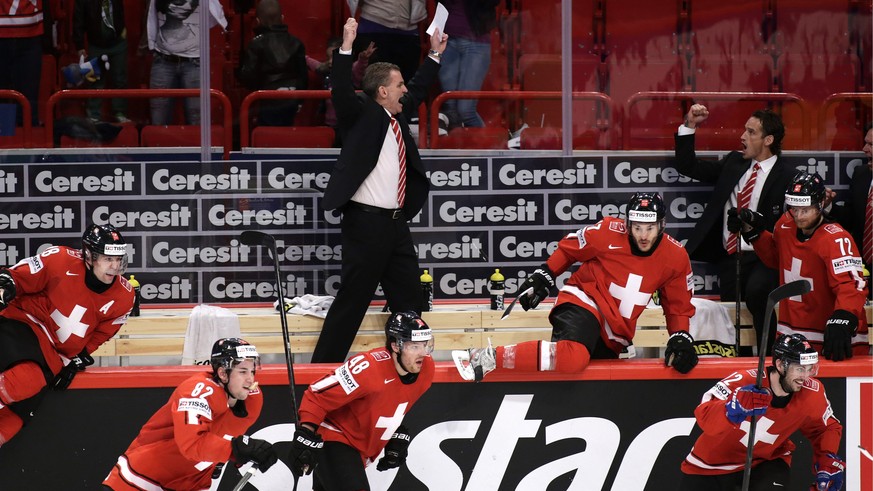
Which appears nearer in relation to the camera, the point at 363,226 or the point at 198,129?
the point at 363,226

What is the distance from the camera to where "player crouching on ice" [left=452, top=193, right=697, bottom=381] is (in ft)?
20.1

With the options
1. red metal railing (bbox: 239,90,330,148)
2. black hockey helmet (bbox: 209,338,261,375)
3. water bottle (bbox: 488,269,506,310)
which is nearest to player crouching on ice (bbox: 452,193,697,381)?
water bottle (bbox: 488,269,506,310)

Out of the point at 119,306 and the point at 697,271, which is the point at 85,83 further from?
the point at 697,271

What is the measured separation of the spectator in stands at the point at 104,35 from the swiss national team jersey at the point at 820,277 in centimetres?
375

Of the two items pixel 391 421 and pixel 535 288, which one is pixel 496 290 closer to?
pixel 535 288

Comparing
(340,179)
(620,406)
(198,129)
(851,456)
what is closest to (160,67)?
(198,129)

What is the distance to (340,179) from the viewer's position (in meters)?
6.59

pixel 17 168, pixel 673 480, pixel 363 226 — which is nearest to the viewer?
pixel 673 480

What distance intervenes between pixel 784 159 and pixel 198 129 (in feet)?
10.7

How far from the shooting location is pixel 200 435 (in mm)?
5234

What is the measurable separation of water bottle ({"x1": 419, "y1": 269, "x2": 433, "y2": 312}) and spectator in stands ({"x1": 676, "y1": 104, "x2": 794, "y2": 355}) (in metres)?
1.44

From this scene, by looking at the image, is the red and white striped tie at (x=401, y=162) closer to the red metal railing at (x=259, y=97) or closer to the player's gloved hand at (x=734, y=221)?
the red metal railing at (x=259, y=97)

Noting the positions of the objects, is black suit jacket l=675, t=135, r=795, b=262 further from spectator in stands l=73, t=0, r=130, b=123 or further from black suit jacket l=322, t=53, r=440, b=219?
spectator in stands l=73, t=0, r=130, b=123

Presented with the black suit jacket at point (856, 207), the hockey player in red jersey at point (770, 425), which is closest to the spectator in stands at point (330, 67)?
the black suit jacket at point (856, 207)
